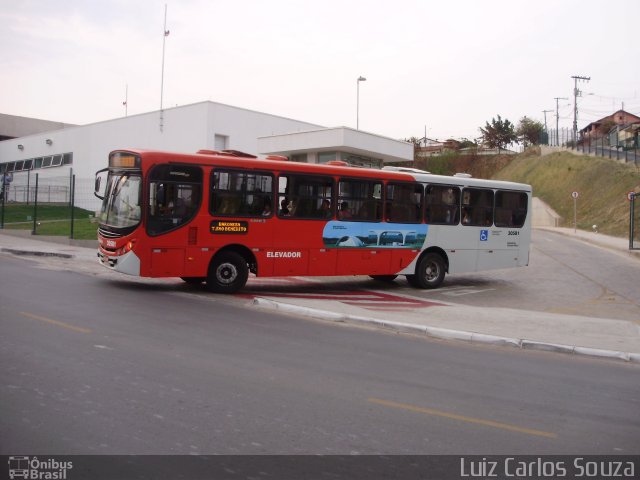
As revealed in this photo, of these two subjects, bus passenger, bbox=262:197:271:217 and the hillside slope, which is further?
the hillside slope

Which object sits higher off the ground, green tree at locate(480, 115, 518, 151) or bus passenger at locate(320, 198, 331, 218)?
green tree at locate(480, 115, 518, 151)

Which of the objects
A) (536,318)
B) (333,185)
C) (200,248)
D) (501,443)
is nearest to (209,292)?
(200,248)

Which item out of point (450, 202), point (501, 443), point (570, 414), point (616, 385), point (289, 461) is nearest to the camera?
point (289, 461)

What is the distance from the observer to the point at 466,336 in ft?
34.6

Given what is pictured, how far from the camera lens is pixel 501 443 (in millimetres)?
5316

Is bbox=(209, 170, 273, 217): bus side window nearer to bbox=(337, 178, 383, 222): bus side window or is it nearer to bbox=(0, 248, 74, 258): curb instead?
bbox=(337, 178, 383, 222): bus side window

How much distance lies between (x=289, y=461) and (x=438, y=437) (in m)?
1.43

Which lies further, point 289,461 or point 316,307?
point 316,307

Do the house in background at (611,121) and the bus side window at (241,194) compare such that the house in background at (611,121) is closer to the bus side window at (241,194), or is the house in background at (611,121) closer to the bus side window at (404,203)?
the bus side window at (404,203)

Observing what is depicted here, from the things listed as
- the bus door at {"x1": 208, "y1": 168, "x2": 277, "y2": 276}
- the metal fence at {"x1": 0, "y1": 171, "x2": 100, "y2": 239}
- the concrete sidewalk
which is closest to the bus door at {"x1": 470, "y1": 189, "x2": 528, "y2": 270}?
the concrete sidewalk

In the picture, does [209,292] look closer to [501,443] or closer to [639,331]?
[639,331]

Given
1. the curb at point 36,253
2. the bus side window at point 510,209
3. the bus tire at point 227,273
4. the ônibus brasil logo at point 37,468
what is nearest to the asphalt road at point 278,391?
the ônibus brasil logo at point 37,468

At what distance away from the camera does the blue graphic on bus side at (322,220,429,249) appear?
1589 centimetres

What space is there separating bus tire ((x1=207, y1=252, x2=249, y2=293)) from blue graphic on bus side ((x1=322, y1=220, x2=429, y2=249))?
2.35 meters
